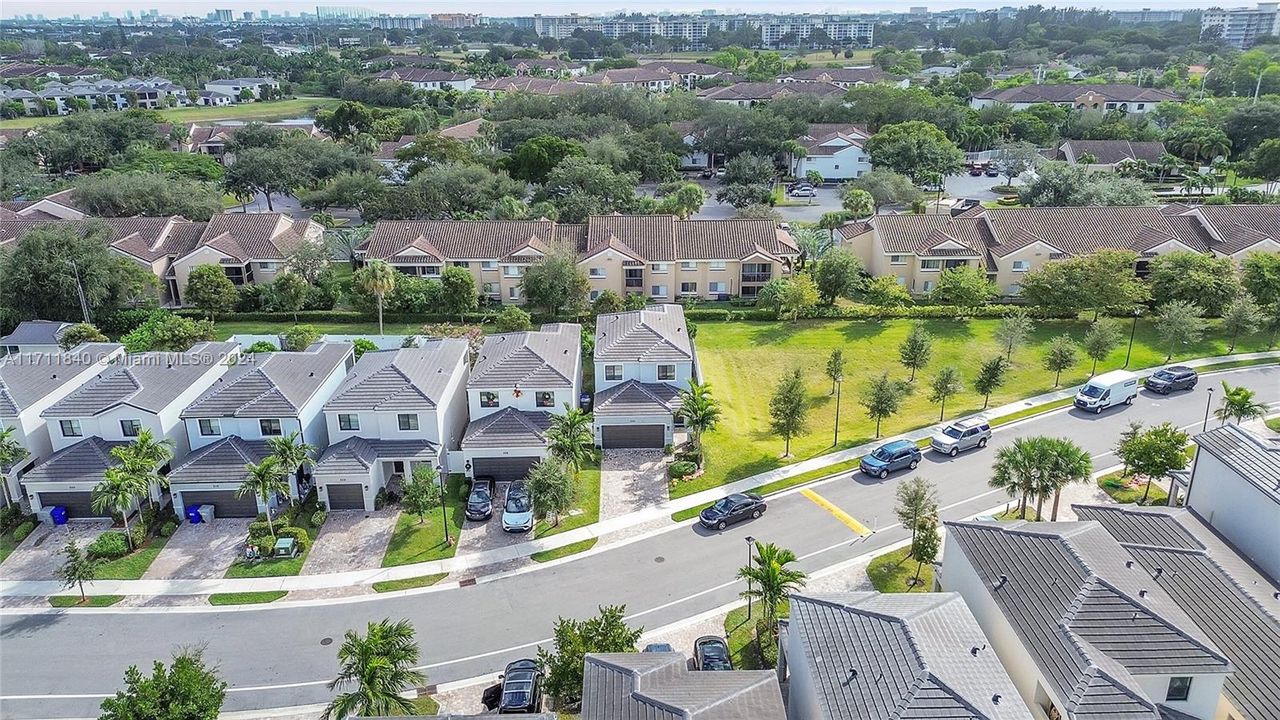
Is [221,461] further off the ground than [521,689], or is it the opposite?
[221,461]

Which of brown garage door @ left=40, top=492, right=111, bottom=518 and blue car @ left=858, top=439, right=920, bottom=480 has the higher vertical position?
blue car @ left=858, top=439, right=920, bottom=480

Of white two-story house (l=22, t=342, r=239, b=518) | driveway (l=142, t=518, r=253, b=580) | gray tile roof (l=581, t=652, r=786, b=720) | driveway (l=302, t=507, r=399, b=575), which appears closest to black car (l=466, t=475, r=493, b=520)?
driveway (l=302, t=507, r=399, b=575)

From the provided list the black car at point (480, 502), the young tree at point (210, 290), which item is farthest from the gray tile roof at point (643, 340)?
the young tree at point (210, 290)

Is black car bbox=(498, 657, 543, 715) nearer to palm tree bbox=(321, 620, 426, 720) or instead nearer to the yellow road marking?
palm tree bbox=(321, 620, 426, 720)

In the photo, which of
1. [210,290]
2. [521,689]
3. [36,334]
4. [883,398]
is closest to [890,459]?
[883,398]

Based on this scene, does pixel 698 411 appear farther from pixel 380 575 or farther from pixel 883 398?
pixel 380 575

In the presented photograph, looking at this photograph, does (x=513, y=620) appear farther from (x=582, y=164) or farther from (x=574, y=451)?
(x=582, y=164)
